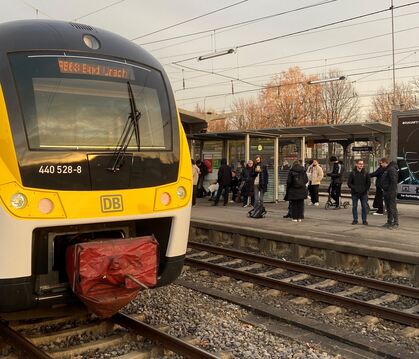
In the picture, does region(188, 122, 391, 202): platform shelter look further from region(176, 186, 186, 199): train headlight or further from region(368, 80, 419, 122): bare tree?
region(368, 80, 419, 122): bare tree

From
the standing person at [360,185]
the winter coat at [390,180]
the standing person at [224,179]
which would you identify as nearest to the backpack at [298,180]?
the standing person at [360,185]

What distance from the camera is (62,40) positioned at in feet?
14.9

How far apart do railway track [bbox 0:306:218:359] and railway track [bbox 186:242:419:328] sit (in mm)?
2497

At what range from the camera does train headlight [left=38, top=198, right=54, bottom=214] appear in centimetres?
399

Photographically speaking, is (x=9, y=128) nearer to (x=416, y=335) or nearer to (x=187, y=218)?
(x=187, y=218)

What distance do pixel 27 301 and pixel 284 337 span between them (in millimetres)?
2684

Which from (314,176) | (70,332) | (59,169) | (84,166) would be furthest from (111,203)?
(314,176)

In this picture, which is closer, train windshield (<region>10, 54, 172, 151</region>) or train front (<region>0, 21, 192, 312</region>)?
train front (<region>0, 21, 192, 312</region>)

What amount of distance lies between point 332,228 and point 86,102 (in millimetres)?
7716

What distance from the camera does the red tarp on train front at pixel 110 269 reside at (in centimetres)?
407

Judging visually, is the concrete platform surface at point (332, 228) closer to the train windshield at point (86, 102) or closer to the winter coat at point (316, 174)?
the winter coat at point (316, 174)

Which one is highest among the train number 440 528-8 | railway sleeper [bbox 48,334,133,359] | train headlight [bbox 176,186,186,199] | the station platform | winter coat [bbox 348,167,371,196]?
the train number 440 528-8

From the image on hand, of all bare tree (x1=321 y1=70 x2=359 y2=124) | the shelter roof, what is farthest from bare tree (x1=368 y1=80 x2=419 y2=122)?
the shelter roof

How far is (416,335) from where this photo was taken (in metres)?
5.59
